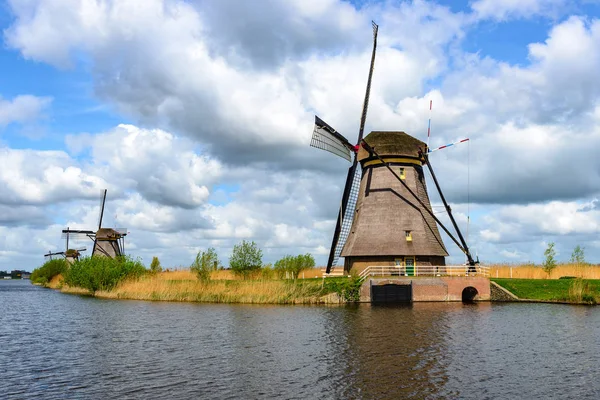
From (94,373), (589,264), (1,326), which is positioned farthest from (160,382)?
(589,264)

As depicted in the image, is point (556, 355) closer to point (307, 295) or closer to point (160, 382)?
point (160, 382)

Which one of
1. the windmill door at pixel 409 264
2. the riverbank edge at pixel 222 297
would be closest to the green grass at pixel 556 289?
the windmill door at pixel 409 264

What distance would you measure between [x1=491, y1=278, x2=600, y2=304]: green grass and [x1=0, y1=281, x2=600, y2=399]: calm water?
193 inches

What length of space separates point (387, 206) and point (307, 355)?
71.4ft

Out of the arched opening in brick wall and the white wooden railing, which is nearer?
the arched opening in brick wall

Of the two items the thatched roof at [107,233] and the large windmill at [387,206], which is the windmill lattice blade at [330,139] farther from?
the thatched roof at [107,233]

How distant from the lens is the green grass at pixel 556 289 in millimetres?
31750

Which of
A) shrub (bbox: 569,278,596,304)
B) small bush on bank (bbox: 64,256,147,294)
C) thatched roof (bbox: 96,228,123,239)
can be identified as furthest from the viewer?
thatched roof (bbox: 96,228,123,239)

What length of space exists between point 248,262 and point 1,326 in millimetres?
19602

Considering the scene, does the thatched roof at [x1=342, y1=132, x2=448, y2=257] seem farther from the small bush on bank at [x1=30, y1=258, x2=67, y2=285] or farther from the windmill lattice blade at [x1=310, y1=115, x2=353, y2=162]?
the small bush on bank at [x1=30, y1=258, x2=67, y2=285]

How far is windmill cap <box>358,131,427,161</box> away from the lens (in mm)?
37188

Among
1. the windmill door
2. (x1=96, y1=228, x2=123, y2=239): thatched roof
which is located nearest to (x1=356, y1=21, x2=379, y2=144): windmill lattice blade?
the windmill door

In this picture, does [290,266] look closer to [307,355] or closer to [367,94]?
[367,94]

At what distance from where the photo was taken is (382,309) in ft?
95.9
